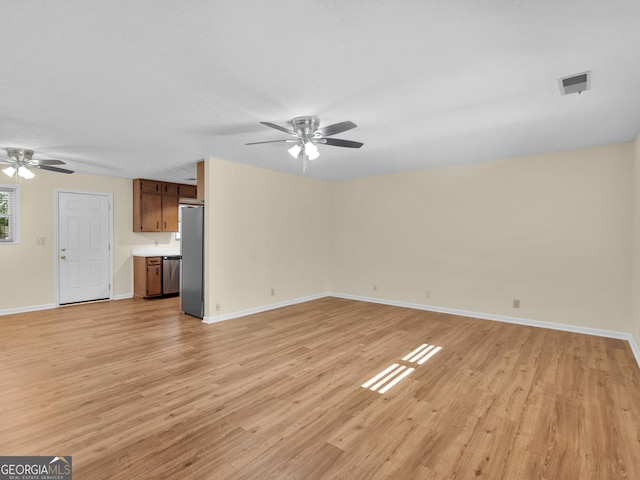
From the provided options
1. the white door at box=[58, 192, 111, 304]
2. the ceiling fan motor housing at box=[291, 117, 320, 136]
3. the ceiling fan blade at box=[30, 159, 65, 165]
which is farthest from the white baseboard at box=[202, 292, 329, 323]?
the ceiling fan motor housing at box=[291, 117, 320, 136]

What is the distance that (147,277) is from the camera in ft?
21.0

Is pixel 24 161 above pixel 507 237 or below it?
above

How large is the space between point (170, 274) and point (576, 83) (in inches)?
272

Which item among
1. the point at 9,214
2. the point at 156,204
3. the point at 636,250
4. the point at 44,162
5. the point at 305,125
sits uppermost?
the point at 305,125

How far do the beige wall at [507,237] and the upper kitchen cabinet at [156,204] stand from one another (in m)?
3.88

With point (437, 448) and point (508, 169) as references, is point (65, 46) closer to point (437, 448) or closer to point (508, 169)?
point (437, 448)

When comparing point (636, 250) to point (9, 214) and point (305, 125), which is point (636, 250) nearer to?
point (305, 125)

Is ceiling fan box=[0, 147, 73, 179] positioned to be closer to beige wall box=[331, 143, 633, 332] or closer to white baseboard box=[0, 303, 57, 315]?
white baseboard box=[0, 303, 57, 315]

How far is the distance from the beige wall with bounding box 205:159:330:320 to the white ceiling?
4.42ft

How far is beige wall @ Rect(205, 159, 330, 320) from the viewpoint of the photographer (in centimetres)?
488

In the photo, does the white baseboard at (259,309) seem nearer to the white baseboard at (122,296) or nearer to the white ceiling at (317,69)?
the white ceiling at (317,69)

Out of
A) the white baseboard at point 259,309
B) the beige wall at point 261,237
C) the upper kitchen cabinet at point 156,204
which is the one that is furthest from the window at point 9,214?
the white baseboard at point 259,309

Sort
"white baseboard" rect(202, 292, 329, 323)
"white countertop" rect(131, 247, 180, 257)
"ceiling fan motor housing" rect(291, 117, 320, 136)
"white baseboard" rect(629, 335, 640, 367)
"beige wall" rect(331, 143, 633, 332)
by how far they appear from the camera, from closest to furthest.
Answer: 1. "ceiling fan motor housing" rect(291, 117, 320, 136)
2. "white baseboard" rect(629, 335, 640, 367)
3. "beige wall" rect(331, 143, 633, 332)
4. "white baseboard" rect(202, 292, 329, 323)
5. "white countertop" rect(131, 247, 180, 257)

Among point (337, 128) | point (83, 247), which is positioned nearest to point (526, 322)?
point (337, 128)
